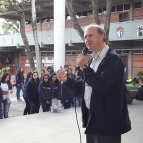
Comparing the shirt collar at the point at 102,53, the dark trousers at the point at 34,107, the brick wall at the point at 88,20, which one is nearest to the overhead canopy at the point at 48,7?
the brick wall at the point at 88,20

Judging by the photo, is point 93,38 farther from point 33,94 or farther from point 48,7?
point 48,7

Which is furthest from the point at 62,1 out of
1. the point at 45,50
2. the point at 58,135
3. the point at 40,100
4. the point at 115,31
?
the point at 45,50

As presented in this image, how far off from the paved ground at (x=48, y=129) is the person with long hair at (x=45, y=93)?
0.34 m

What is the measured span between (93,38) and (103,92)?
53cm

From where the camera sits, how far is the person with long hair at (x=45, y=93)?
8.79 meters

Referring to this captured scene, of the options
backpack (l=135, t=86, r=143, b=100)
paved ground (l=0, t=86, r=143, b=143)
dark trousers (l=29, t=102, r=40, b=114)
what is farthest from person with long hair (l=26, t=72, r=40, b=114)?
A: backpack (l=135, t=86, r=143, b=100)

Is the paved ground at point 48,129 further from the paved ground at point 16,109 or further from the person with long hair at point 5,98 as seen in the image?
the paved ground at point 16,109

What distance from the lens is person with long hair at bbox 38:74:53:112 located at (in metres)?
8.79

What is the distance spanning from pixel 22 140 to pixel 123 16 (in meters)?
18.3

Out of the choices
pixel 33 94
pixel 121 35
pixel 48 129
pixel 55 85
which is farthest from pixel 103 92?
pixel 121 35

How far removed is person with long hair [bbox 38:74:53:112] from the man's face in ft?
20.4

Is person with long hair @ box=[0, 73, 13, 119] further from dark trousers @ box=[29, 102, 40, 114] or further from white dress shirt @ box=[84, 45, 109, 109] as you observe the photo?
white dress shirt @ box=[84, 45, 109, 109]

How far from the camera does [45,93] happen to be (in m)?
8.85

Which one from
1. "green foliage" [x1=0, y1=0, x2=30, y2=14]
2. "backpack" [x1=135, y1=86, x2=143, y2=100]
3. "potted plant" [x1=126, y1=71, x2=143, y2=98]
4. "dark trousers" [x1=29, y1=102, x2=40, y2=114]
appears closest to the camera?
"dark trousers" [x1=29, y1=102, x2=40, y2=114]
